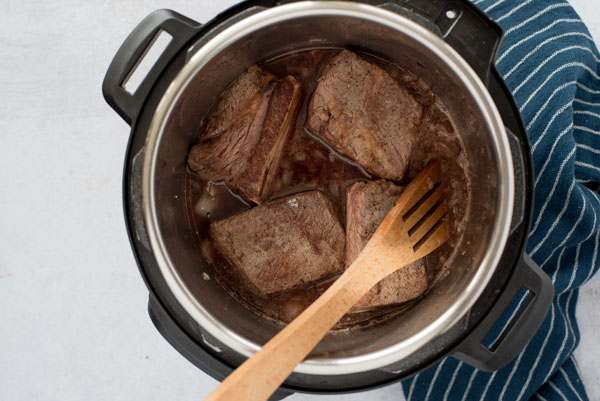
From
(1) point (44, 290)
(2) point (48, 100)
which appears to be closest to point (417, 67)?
(2) point (48, 100)

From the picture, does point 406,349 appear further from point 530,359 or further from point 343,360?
point 530,359

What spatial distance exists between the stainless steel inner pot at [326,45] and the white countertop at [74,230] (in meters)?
0.37

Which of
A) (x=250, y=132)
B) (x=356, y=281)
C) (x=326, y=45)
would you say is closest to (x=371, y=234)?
(x=356, y=281)

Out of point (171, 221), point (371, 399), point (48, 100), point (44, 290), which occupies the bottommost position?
point (44, 290)

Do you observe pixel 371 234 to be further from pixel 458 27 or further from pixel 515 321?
pixel 458 27

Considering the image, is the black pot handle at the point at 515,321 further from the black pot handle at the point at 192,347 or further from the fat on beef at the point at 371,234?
the black pot handle at the point at 192,347

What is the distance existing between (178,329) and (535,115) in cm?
111

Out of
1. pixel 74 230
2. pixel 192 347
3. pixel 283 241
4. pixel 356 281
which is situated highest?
pixel 356 281

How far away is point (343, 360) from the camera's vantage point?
1.14 meters

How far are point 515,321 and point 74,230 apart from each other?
1303 millimetres

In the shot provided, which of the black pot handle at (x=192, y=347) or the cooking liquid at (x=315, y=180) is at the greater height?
the cooking liquid at (x=315, y=180)

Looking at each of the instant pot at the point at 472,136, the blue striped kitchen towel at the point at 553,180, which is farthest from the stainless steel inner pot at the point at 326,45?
the blue striped kitchen towel at the point at 553,180

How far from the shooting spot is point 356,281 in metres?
1.18

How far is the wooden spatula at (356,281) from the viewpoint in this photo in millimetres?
961
